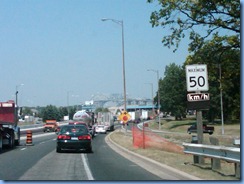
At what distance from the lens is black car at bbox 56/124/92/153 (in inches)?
961

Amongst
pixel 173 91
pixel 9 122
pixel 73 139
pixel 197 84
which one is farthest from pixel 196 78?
pixel 173 91

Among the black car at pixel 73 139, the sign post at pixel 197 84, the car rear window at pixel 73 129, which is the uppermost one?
the sign post at pixel 197 84

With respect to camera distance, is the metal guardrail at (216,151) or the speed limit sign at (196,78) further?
the speed limit sign at (196,78)

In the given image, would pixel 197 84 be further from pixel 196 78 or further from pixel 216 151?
pixel 216 151

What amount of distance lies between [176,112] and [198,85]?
278 feet

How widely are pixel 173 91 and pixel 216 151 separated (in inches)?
3281

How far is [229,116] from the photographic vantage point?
289 feet

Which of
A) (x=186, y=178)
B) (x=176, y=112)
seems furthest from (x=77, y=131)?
(x=176, y=112)

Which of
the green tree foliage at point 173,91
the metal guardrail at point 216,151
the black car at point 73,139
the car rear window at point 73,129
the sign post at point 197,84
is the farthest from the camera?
the green tree foliage at point 173,91

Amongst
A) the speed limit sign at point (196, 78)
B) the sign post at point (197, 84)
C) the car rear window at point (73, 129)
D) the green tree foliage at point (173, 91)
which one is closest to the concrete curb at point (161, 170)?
the sign post at point (197, 84)

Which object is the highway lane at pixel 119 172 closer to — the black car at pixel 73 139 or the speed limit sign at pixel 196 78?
the speed limit sign at pixel 196 78

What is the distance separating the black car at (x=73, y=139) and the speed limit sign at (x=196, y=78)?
35.5 ft

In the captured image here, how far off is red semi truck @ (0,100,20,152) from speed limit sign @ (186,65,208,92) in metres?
16.4

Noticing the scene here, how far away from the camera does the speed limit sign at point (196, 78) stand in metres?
15.1
